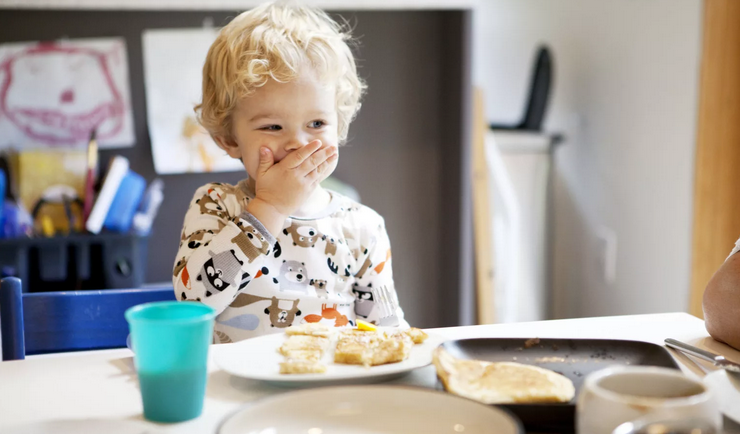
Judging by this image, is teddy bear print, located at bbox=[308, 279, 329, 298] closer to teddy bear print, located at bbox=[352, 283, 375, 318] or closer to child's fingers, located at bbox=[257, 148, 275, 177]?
teddy bear print, located at bbox=[352, 283, 375, 318]

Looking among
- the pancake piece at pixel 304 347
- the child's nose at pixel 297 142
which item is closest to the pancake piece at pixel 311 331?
the pancake piece at pixel 304 347

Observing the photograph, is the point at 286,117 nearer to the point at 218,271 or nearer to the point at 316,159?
the point at 316,159

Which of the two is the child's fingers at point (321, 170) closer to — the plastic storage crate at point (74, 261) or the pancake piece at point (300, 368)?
the pancake piece at point (300, 368)

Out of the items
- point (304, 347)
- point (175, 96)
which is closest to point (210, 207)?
point (304, 347)

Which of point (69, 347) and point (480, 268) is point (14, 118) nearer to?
point (69, 347)

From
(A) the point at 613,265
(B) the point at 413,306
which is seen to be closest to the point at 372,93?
(B) the point at 413,306

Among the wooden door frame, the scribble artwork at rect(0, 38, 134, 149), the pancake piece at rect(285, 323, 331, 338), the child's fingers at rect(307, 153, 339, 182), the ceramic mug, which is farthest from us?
the wooden door frame

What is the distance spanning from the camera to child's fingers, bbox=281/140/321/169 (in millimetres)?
1015

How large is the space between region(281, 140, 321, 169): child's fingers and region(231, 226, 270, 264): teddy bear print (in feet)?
0.41

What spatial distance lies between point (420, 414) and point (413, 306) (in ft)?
4.91

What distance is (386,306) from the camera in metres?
1.10

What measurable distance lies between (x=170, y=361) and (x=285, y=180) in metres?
0.47

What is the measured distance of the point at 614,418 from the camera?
1.43 feet

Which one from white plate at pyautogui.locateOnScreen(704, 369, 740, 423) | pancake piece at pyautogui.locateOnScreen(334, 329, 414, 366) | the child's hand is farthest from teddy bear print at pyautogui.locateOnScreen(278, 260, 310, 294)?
white plate at pyautogui.locateOnScreen(704, 369, 740, 423)
